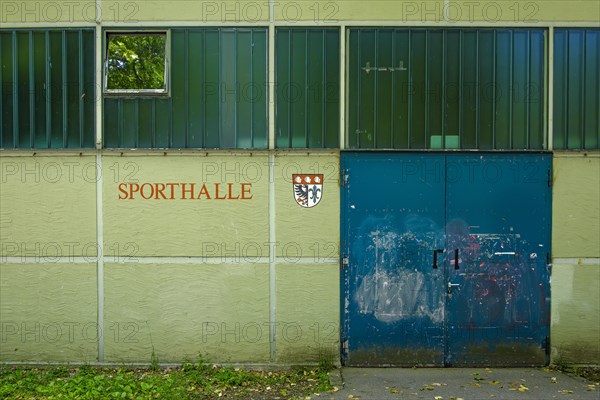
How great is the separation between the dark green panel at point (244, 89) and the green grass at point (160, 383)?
2616 millimetres

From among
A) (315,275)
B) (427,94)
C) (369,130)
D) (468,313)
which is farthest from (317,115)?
(468,313)

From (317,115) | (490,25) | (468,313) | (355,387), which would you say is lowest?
(355,387)

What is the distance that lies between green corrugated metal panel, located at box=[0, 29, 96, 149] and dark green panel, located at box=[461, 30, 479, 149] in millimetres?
4291

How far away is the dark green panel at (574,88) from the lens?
24.2ft

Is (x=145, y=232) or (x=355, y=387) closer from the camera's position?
(x=355, y=387)

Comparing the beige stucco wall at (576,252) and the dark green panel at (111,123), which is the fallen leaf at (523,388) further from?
the dark green panel at (111,123)

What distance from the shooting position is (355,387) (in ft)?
22.1

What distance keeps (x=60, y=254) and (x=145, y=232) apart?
1.03 meters

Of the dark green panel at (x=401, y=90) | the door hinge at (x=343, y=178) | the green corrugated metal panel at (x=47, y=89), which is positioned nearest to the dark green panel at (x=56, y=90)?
the green corrugated metal panel at (x=47, y=89)

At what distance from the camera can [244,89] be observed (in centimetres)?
739

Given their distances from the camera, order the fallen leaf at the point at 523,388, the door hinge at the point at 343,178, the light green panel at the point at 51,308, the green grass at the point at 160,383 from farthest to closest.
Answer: the light green panel at the point at 51,308 → the door hinge at the point at 343,178 → the fallen leaf at the point at 523,388 → the green grass at the point at 160,383

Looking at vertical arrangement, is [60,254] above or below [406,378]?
above

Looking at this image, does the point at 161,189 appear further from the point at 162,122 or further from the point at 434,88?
the point at 434,88

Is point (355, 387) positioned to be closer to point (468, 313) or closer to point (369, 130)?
point (468, 313)
